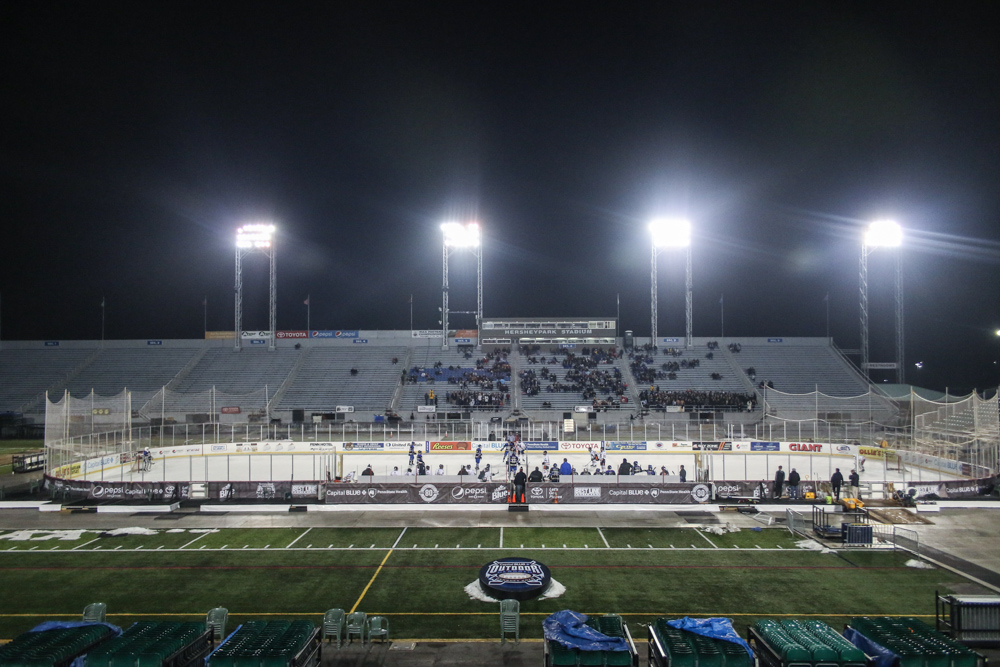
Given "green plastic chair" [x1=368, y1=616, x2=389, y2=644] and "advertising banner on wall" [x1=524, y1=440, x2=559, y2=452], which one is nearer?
"green plastic chair" [x1=368, y1=616, x2=389, y2=644]

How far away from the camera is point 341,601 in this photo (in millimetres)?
14672

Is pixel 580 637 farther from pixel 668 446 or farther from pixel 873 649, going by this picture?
pixel 668 446

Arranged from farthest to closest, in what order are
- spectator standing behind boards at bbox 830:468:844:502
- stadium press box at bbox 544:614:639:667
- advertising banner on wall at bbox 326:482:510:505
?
1. advertising banner on wall at bbox 326:482:510:505
2. spectator standing behind boards at bbox 830:468:844:502
3. stadium press box at bbox 544:614:639:667

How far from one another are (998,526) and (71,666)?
1114 inches

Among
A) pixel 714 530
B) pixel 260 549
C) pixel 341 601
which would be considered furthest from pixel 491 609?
pixel 714 530

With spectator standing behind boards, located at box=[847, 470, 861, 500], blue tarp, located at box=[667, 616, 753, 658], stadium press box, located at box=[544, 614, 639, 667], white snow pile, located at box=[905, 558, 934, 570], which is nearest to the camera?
stadium press box, located at box=[544, 614, 639, 667]

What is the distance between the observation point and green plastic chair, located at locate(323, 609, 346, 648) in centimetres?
1174

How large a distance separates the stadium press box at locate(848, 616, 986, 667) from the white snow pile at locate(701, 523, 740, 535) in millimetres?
11108

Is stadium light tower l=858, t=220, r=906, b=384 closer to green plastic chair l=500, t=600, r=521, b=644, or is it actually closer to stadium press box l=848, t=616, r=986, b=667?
stadium press box l=848, t=616, r=986, b=667

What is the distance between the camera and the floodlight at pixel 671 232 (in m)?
56.5

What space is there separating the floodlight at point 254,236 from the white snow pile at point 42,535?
132 feet

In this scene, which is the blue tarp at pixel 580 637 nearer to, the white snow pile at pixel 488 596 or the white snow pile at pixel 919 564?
the white snow pile at pixel 488 596

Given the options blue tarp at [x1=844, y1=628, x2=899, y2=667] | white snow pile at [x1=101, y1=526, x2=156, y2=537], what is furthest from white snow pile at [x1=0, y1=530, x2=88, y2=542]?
blue tarp at [x1=844, y1=628, x2=899, y2=667]

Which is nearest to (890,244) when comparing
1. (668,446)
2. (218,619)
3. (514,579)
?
(668,446)
